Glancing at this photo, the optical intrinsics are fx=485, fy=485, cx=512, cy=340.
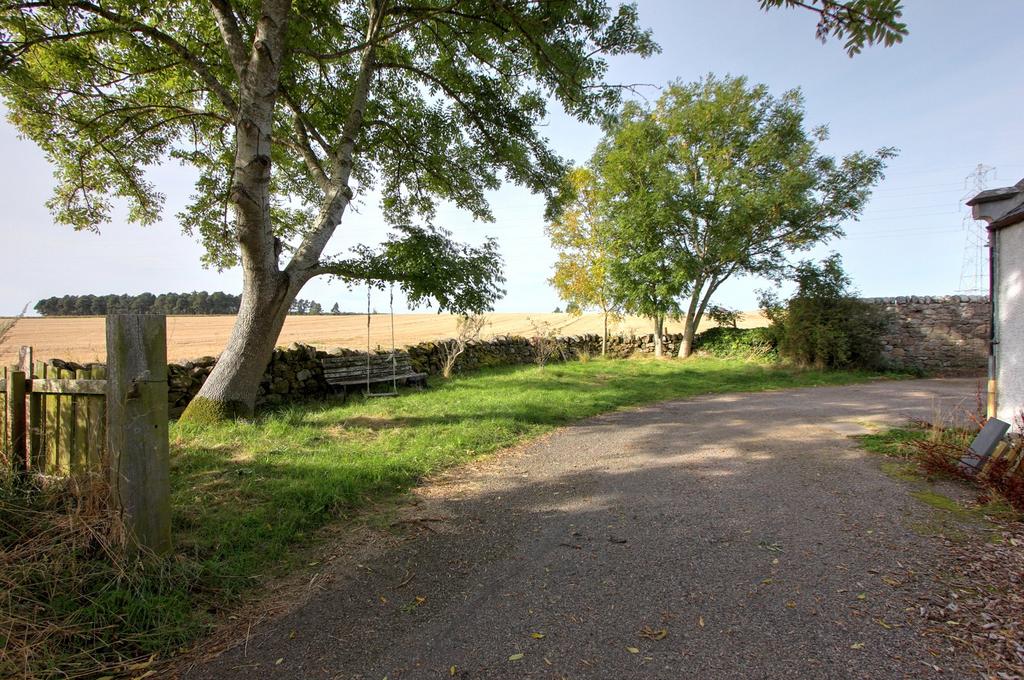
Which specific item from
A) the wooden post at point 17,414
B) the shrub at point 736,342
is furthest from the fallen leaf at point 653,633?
the shrub at point 736,342

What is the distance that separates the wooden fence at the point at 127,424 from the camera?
308 centimetres

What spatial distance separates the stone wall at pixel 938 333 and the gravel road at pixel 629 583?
48.7 feet

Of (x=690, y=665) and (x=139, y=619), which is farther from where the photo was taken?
(x=139, y=619)

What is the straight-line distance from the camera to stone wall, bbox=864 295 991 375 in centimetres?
1619

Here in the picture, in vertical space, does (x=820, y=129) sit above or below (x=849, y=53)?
above

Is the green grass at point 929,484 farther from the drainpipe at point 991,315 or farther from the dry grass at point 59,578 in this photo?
the dry grass at point 59,578

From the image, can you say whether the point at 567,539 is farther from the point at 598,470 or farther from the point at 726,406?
the point at 726,406

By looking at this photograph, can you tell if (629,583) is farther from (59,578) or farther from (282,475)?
(282,475)

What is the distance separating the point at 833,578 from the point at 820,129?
71.5 ft

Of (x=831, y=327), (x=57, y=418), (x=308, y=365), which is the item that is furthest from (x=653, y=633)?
(x=831, y=327)

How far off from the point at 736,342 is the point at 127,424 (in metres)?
21.3

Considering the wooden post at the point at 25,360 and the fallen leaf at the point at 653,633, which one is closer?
the fallen leaf at the point at 653,633

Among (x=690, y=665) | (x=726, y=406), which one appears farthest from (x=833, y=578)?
(x=726, y=406)

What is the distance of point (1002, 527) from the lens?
3908mm
